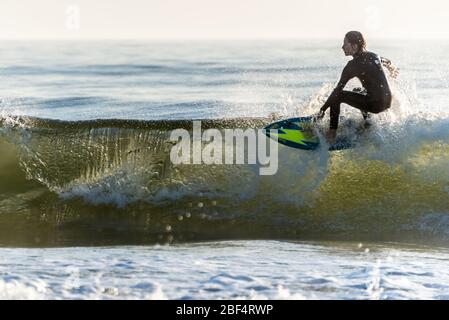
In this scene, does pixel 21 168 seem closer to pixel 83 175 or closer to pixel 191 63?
pixel 83 175

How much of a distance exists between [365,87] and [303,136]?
3.39 ft

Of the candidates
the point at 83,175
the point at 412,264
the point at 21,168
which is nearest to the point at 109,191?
the point at 83,175

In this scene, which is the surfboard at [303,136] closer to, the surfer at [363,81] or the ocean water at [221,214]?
the ocean water at [221,214]

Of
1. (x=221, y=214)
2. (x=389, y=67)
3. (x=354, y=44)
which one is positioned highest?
(x=354, y=44)

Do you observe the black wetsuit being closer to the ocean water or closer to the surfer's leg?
the surfer's leg

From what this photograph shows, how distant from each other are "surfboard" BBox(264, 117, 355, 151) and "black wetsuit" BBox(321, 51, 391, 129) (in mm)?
426

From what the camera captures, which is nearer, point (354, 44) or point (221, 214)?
point (354, 44)

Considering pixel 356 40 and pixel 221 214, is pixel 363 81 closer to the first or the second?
pixel 356 40

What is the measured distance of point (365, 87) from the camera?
11852 mm

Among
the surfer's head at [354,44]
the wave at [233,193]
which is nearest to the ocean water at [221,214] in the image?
the wave at [233,193]

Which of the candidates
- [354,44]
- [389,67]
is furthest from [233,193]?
[389,67]

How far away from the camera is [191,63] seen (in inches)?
1177

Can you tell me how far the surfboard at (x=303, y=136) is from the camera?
12.2 metres
